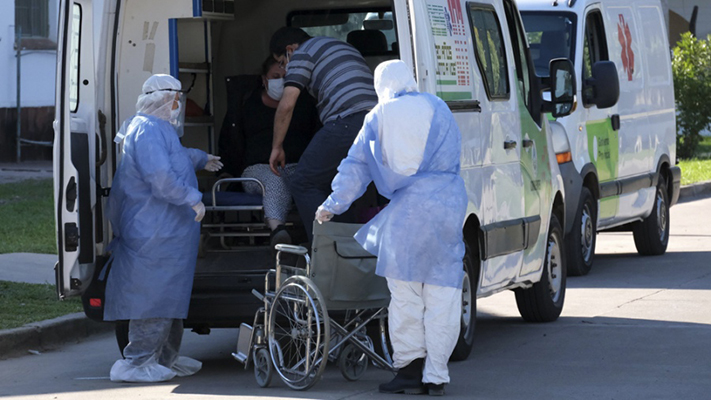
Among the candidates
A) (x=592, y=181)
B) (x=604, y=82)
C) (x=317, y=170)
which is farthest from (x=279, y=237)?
(x=592, y=181)

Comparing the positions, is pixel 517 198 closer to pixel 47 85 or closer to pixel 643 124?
pixel 643 124

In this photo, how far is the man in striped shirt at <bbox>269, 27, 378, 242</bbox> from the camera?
7762 millimetres

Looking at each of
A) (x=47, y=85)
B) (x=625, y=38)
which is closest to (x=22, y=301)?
(x=625, y=38)

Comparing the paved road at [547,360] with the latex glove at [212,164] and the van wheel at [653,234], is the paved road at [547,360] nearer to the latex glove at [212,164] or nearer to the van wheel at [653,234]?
the latex glove at [212,164]

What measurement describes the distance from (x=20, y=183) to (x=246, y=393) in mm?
12978

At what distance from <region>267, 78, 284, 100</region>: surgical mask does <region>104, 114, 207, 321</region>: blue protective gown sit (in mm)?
1546

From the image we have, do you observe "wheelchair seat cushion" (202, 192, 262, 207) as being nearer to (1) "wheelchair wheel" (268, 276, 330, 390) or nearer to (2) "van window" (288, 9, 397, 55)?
(1) "wheelchair wheel" (268, 276, 330, 390)

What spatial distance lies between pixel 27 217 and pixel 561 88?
7.67 meters

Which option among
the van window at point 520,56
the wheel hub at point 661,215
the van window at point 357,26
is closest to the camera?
the van window at point 520,56

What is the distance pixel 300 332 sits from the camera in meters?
6.99

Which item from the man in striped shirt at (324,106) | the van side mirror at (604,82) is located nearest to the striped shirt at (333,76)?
the man in striped shirt at (324,106)

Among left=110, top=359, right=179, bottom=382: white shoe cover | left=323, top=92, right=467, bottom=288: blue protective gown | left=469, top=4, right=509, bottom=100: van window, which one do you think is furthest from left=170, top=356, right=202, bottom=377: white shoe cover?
left=469, top=4, right=509, bottom=100: van window

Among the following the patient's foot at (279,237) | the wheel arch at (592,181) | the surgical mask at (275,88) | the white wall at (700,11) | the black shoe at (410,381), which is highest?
the white wall at (700,11)

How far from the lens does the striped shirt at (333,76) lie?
7965mm
